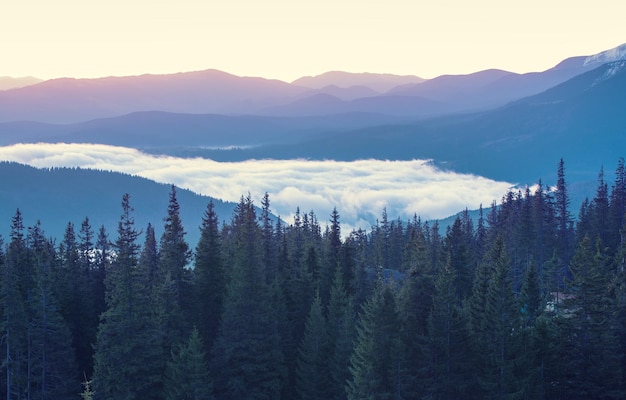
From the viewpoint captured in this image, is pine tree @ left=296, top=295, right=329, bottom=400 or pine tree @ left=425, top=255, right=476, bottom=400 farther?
pine tree @ left=296, top=295, right=329, bottom=400

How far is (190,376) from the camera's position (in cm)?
4022

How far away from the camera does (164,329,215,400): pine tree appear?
4019 cm

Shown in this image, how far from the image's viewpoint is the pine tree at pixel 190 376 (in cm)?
4019

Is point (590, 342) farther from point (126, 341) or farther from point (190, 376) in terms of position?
point (126, 341)

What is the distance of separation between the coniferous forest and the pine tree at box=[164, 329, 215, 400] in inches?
4.6

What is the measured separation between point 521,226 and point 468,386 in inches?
1823

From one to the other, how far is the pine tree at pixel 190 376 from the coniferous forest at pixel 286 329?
0.12 meters

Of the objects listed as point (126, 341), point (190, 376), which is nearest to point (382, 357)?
point (190, 376)

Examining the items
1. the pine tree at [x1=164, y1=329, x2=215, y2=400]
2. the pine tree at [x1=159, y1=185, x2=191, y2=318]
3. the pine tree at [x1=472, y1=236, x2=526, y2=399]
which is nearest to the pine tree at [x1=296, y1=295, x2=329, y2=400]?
the pine tree at [x1=164, y1=329, x2=215, y2=400]

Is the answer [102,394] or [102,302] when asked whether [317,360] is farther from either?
[102,302]

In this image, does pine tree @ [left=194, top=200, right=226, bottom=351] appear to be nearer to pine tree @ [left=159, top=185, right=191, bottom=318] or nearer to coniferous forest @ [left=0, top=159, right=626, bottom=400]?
coniferous forest @ [left=0, top=159, right=626, bottom=400]

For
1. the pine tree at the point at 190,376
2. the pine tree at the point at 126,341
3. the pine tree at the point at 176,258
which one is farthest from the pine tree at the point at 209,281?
the pine tree at the point at 190,376

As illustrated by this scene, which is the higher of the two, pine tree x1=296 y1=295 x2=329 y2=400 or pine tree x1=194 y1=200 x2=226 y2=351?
pine tree x1=194 y1=200 x2=226 y2=351

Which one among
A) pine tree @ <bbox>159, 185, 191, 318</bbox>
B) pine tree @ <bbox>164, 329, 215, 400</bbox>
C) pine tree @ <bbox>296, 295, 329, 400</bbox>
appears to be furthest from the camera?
pine tree @ <bbox>159, 185, 191, 318</bbox>
